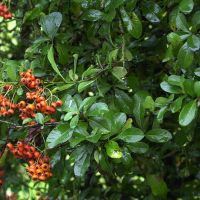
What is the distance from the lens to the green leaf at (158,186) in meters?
1.18

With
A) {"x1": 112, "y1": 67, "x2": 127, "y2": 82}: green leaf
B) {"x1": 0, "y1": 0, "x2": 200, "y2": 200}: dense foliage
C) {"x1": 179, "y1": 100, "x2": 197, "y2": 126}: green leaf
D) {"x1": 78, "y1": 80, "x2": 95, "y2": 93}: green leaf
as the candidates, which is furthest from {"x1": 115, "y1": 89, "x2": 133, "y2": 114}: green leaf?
{"x1": 179, "y1": 100, "x2": 197, "y2": 126}: green leaf

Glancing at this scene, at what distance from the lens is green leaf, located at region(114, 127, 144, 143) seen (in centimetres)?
86

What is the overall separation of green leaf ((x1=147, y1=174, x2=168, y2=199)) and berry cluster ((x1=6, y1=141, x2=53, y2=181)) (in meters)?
0.51

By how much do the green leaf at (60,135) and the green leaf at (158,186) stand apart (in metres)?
0.59

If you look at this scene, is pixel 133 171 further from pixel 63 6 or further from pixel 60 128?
pixel 63 6

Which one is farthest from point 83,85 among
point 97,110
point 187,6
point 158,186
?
point 158,186

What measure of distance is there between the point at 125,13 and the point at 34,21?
0.57m

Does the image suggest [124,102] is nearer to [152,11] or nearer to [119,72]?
[119,72]

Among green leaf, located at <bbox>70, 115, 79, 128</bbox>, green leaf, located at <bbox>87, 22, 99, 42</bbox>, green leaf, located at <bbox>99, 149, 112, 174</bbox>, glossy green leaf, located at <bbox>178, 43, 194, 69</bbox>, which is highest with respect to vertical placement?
glossy green leaf, located at <bbox>178, 43, 194, 69</bbox>

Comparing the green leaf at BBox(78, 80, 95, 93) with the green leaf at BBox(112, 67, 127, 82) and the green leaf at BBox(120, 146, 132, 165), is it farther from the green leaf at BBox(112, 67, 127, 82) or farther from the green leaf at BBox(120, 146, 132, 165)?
the green leaf at BBox(120, 146, 132, 165)

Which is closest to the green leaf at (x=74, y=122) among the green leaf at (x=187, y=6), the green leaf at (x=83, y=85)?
the green leaf at (x=83, y=85)

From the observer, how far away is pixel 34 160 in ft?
3.57

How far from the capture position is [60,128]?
0.86 meters

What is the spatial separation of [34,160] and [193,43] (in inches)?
31.0
